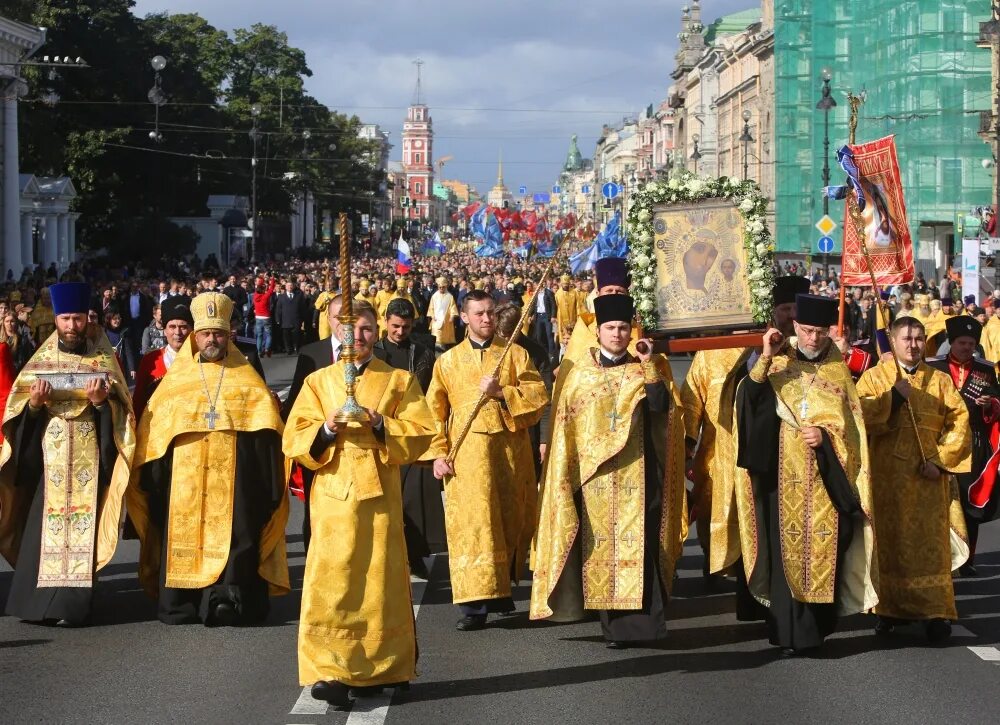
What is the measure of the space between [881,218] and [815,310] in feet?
7.74

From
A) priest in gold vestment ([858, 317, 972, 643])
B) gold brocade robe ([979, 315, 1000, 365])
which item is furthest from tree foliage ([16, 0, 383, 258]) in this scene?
priest in gold vestment ([858, 317, 972, 643])

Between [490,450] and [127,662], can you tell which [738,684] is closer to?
[490,450]

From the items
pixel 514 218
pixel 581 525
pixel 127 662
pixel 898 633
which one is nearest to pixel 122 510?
pixel 127 662

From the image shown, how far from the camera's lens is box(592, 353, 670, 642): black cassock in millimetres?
8328

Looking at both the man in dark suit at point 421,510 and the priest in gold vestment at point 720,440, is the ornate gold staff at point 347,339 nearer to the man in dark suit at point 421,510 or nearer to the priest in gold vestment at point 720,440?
the priest in gold vestment at point 720,440

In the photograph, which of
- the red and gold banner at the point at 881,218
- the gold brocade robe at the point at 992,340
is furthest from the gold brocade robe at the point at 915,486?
the gold brocade robe at the point at 992,340

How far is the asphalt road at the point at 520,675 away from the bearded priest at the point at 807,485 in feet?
0.92

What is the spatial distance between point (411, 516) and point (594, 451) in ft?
8.31

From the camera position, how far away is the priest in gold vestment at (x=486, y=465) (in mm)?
9125

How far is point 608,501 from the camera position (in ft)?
27.5

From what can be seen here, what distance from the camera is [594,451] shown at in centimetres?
835

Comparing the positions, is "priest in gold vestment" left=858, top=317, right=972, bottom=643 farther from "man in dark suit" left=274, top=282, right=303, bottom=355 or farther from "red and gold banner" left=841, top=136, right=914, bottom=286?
"man in dark suit" left=274, top=282, right=303, bottom=355

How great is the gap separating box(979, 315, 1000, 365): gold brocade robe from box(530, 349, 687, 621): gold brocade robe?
969 centimetres

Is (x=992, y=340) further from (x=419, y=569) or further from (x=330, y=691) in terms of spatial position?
(x=330, y=691)
